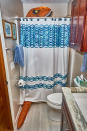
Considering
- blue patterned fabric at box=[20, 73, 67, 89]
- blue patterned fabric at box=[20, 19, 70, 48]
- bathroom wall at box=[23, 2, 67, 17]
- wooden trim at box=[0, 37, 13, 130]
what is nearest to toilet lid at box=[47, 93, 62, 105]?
blue patterned fabric at box=[20, 73, 67, 89]

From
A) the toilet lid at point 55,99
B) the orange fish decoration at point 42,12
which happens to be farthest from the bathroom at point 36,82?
the orange fish decoration at point 42,12

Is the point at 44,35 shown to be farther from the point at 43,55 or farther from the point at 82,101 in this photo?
the point at 82,101

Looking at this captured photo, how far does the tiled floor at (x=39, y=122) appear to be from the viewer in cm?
174

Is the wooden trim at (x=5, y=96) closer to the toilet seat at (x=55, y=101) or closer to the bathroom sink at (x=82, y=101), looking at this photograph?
the toilet seat at (x=55, y=101)

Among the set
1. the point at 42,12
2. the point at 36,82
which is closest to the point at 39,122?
the point at 36,82

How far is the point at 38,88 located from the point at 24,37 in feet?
3.93

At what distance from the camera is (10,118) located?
5.22 ft

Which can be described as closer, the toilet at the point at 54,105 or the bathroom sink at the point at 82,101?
the bathroom sink at the point at 82,101

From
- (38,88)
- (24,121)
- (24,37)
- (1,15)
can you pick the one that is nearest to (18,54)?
(24,37)

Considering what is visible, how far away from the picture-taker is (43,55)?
207 cm

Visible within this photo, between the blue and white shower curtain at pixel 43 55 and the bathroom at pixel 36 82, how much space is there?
0.06ft

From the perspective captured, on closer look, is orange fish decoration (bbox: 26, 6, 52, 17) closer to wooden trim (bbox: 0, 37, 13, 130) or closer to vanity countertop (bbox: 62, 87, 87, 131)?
wooden trim (bbox: 0, 37, 13, 130)

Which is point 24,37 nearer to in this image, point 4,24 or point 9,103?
point 4,24

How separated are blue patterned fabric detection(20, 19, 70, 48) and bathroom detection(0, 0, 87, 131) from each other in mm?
66
